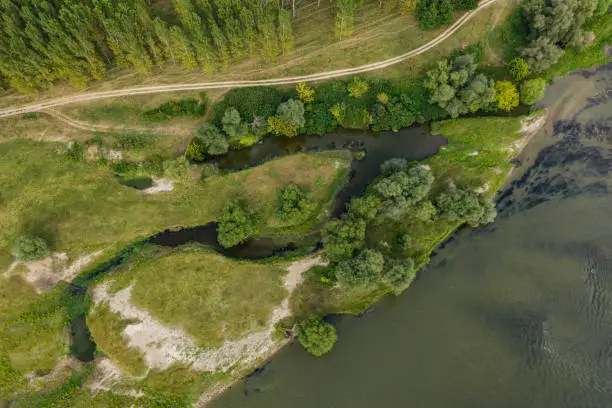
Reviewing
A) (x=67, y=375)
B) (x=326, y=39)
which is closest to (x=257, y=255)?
(x=67, y=375)

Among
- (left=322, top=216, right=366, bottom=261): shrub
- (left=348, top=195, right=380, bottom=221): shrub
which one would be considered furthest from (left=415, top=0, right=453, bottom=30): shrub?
(left=322, top=216, right=366, bottom=261): shrub

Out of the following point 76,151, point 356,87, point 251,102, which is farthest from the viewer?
point 251,102

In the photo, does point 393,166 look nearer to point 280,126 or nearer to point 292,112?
point 292,112

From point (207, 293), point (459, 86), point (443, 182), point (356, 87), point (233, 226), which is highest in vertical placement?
point (356, 87)

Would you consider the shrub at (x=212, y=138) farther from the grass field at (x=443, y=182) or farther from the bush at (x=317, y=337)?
the bush at (x=317, y=337)

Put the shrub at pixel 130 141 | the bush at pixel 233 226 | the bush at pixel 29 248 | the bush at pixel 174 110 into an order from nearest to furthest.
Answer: the bush at pixel 29 248
the bush at pixel 233 226
the shrub at pixel 130 141
the bush at pixel 174 110

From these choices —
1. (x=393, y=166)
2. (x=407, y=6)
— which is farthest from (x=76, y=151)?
(x=407, y=6)

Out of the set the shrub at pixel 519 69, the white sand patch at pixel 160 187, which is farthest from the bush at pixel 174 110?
the shrub at pixel 519 69
